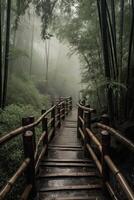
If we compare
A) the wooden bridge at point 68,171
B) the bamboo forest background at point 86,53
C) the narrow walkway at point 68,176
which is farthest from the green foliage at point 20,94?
the wooden bridge at point 68,171

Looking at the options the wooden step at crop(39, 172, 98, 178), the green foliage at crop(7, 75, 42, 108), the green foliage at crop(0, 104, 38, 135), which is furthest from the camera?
the green foliage at crop(7, 75, 42, 108)

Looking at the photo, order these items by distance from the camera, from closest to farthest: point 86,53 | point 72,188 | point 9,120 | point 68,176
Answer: point 72,188 < point 68,176 < point 9,120 < point 86,53

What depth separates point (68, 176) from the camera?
3.40 meters

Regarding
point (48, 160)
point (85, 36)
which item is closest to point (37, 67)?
point (85, 36)

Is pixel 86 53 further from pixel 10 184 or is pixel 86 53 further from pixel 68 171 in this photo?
pixel 10 184

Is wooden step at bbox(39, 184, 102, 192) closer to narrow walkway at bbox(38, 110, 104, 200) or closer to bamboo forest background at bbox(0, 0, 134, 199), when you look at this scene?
narrow walkway at bbox(38, 110, 104, 200)

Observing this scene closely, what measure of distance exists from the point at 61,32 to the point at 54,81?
39.6ft

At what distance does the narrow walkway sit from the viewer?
9.53 feet

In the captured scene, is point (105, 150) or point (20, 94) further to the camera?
point (20, 94)

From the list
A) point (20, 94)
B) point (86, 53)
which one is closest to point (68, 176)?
point (86, 53)

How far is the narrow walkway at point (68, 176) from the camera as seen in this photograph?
290 cm

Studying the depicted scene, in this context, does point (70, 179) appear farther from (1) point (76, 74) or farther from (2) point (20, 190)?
(1) point (76, 74)

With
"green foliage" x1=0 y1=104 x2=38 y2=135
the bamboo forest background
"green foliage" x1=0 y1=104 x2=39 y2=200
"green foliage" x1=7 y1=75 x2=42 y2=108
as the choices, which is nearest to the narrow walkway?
"green foliage" x1=0 y1=104 x2=39 y2=200

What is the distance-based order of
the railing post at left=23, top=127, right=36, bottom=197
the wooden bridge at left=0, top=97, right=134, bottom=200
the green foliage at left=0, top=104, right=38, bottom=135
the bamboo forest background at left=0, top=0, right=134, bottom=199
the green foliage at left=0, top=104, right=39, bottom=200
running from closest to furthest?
the wooden bridge at left=0, top=97, right=134, bottom=200, the railing post at left=23, top=127, right=36, bottom=197, the green foliage at left=0, top=104, right=39, bottom=200, the bamboo forest background at left=0, top=0, right=134, bottom=199, the green foliage at left=0, top=104, right=38, bottom=135
